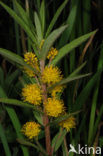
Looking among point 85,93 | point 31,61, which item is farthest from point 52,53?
point 85,93

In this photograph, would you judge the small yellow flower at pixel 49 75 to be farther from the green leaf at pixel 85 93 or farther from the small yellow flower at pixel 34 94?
the green leaf at pixel 85 93

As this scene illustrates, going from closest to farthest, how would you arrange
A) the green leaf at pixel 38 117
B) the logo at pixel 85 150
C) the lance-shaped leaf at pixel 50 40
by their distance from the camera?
the lance-shaped leaf at pixel 50 40, the green leaf at pixel 38 117, the logo at pixel 85 150

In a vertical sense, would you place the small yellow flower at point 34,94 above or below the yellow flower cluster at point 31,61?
below

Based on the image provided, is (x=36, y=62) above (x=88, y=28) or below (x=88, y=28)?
below

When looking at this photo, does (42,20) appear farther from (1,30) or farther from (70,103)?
(1,30)

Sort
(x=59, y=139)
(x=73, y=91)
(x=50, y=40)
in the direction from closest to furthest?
(x=50, y=40) < (x=59, y=139) < (x=73, y=91)

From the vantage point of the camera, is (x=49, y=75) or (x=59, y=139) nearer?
(x=49, y=75)

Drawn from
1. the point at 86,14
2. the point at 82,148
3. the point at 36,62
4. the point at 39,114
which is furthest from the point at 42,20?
the point at 82,148

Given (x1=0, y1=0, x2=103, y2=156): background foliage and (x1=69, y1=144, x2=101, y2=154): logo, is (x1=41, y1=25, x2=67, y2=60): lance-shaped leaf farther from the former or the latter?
(x1=69, y1=144, x2=101, y2=154): logo

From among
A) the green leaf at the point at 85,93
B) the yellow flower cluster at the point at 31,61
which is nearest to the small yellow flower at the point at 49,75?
the yellow flower cluster at the point at 31,61

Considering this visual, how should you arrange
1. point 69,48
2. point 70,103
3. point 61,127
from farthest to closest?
point 70,103
point 61,127
point 69,48

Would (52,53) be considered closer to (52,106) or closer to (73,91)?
(52,106)
